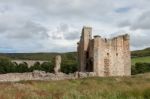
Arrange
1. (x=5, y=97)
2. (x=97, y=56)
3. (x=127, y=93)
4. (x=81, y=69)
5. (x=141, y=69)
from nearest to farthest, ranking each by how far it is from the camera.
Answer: (x=5, y=97) < (x=127, y=93) < (x=97, y=56) < (x=81, y=69) < (x=141, y=69)

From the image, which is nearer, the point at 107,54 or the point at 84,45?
the point at 107,54

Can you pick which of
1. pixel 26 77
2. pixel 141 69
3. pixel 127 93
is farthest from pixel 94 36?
pixel 127 93

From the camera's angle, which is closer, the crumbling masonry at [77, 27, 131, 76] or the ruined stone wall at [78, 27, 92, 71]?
the crumbling masonry at [77, 27, 131, 76]

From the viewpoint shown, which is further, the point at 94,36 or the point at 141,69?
the point at 141,69

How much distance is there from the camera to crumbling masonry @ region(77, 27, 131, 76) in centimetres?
4147

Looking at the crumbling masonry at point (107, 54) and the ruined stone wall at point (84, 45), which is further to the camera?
the ruined stone wall at point (84, 45)

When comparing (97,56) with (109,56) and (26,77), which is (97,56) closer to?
(109,56)

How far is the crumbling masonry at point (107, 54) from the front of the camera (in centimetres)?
4147

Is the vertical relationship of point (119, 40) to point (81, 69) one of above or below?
above

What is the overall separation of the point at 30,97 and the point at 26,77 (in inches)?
918

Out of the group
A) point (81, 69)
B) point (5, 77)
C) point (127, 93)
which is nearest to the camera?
point (127, 93)

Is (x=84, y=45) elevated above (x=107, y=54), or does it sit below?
above

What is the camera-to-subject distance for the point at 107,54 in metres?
41.9

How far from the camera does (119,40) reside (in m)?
42.1
